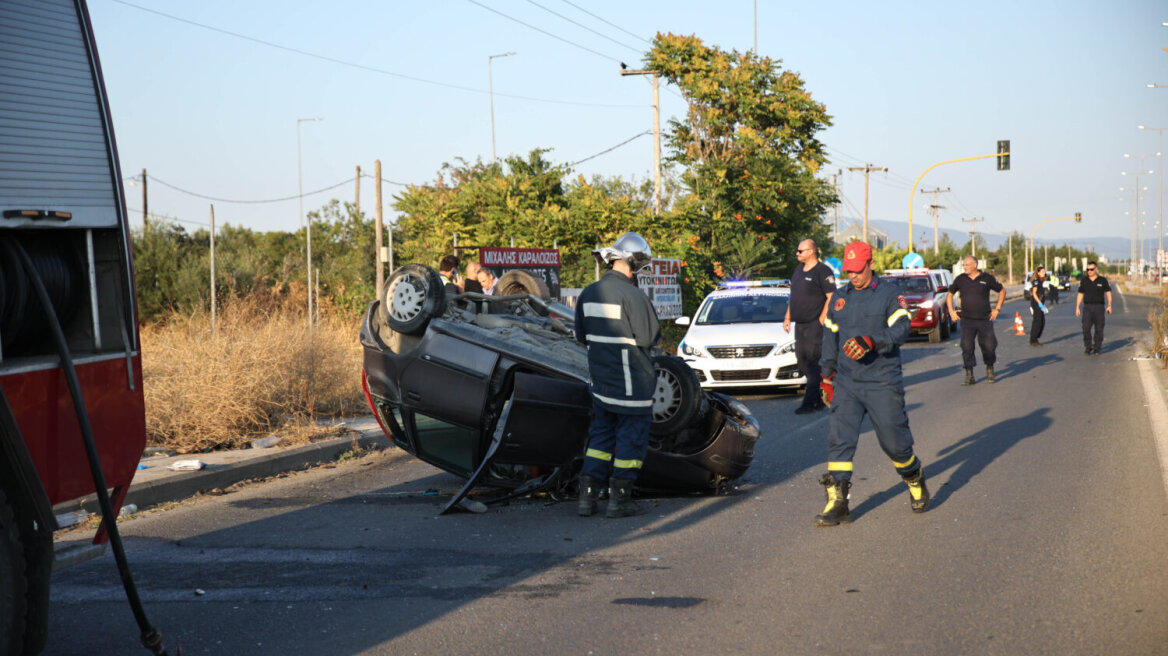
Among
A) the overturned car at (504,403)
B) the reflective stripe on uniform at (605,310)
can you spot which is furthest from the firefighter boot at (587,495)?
the reflective stripe on uniform at (605,310)

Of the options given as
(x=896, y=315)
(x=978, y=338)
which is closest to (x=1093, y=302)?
(x=978, y=338)

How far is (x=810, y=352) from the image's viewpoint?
42.2 ft

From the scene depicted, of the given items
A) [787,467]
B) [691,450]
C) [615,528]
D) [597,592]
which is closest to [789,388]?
[787,467]

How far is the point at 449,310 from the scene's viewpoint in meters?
7.89

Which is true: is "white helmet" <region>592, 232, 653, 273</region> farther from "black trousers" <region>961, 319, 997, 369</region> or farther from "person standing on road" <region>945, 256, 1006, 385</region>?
"black trousers" <region>961, 319, 997, 369</region>

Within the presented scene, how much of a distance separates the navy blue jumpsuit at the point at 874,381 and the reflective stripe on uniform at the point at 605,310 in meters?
1.45

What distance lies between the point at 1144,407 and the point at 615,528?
8.77m

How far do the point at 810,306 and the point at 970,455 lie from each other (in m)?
3.43

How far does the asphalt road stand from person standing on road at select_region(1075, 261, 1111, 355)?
1145 cm

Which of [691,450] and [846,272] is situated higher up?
[846,272]

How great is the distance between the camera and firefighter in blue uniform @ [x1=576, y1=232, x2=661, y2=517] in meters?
7.23

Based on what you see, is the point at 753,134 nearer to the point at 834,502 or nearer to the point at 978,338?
the point at 978,338

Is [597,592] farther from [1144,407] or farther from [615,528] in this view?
[1144,407]

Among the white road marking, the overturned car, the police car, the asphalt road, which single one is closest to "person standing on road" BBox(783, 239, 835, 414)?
the police car
